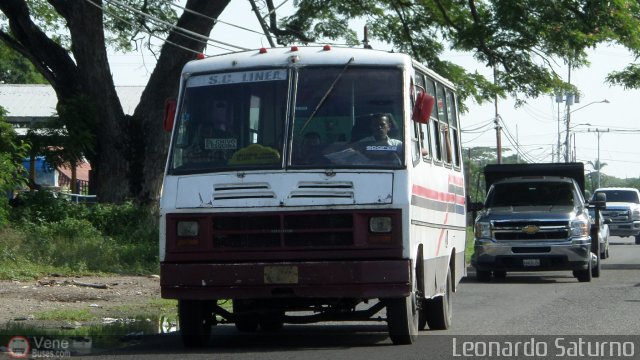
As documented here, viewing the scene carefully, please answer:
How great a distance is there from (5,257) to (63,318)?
23.1 ft

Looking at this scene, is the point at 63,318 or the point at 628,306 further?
the point at 628,306

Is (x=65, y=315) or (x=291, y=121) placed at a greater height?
(x=291, y=121)

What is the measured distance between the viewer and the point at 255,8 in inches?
1228

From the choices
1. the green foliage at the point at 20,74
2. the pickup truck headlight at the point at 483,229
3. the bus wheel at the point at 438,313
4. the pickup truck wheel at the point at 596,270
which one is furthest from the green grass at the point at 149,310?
the green foliage at the point at 20,74

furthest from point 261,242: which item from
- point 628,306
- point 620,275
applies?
point 620,275

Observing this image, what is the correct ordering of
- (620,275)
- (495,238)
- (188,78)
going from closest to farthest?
(188,78) → (495,238) → (620,275)

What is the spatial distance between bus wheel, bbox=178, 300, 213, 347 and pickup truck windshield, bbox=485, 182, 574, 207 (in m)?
12.8

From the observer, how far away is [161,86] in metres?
28.4

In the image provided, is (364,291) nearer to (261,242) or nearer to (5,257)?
(261,242)

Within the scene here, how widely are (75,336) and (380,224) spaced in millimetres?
3681

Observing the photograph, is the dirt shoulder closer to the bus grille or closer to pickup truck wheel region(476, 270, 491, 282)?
the bus grille

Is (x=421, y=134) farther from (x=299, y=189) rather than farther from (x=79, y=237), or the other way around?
(x=79, y=237)

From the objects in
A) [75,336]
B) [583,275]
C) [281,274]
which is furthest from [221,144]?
[583,275]

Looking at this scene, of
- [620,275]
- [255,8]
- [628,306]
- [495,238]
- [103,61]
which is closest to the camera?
[628,306]
